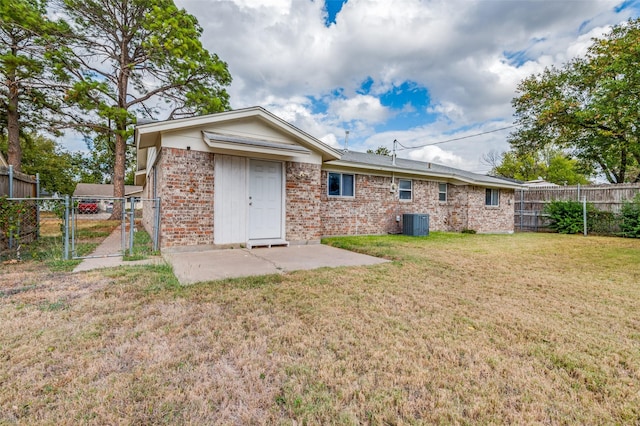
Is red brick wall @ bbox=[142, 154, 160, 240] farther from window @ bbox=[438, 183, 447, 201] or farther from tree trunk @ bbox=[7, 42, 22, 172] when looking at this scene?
window @ bbox=[438, 183, 447, 201]

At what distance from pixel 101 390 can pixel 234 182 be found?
18.2 feet

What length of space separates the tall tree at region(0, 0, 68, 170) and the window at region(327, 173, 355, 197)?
43.7 ft

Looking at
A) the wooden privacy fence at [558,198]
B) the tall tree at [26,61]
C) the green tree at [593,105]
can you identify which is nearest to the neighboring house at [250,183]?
the wooden privacy fence at [558,198]

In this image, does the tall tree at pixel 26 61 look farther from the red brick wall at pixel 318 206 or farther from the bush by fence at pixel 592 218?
the bush by fence at pixel 592 218

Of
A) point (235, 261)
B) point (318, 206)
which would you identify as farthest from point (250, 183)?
point (235, 261)

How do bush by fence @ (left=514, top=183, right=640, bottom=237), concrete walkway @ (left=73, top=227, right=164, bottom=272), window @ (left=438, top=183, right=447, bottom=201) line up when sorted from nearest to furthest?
concrete walkway @ (left=73, top=227, right=164, bottom=272) → bush by fence @ (left=514, top=183, right=640, bottom=237) → window @ (left=438, top=183, right=447, bottom=201)

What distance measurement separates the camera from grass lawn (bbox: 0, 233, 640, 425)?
5.57 feet

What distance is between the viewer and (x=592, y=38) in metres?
14.5

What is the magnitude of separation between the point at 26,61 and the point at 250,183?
12790mm

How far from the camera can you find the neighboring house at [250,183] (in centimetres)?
631

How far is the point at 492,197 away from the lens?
13766 millimetres

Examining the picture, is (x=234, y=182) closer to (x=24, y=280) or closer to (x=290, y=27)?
(x=24, y=280)

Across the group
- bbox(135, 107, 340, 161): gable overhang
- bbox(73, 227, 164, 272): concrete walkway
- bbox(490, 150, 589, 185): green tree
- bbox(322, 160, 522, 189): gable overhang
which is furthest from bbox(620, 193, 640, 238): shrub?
bbox(490, 150, 589, 185): green tree

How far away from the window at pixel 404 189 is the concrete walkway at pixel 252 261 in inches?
215
